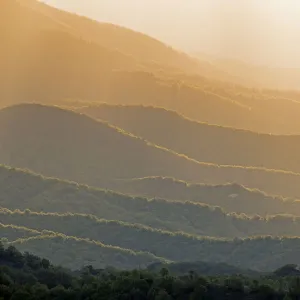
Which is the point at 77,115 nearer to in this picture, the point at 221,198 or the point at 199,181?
the point at 199,181

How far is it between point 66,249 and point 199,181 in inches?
1659

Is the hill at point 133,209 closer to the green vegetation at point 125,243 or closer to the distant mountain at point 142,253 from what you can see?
the green vegetation at point 125,243

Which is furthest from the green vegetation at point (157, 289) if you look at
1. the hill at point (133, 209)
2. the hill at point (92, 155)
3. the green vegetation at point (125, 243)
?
the hill at point (92, 155)

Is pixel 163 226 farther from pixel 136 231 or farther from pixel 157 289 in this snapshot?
pixel 157 289

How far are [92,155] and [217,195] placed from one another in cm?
2021

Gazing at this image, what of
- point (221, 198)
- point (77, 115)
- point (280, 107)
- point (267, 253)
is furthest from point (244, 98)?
point (267, 253)

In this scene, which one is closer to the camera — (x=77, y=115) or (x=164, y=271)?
(x=164, y=271)

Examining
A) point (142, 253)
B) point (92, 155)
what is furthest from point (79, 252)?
point (92, 155)

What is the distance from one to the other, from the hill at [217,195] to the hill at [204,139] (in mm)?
22268

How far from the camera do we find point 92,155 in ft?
399

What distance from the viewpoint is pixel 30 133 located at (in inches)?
4847

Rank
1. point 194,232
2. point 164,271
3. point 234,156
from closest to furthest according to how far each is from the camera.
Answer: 1. point 164,271
2. point 194,232
3. point 234,156

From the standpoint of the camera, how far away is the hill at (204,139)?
13475cm

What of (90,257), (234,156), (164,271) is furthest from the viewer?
(234,156)
